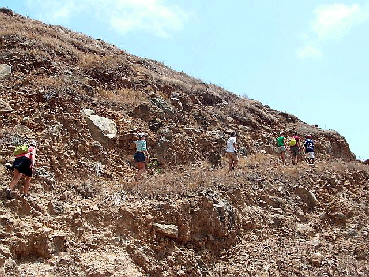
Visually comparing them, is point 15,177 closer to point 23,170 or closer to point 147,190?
point 23,170

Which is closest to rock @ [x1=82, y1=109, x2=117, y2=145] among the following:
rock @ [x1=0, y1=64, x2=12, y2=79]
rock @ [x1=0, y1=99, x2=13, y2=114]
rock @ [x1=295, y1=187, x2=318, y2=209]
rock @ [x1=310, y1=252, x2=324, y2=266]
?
rock @ [x1=0, y1=99, x2=13, y2=114]

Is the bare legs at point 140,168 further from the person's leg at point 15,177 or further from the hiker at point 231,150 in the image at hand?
the person's leg at point 15,177

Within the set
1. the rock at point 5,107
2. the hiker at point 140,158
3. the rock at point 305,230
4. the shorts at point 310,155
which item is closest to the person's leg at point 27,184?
the hiker at point 140,158

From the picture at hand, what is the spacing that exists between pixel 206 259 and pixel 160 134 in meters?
5.12

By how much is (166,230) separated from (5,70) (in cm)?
780

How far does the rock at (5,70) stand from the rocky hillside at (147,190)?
6 cm

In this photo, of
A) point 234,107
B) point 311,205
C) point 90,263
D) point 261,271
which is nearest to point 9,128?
point 90,263

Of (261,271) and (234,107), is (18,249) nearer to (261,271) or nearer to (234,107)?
(261,271)

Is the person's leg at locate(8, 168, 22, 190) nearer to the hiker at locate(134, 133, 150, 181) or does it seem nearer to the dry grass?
the hiker at locate(134, 133, 150, 181)

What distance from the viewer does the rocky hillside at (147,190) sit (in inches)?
287

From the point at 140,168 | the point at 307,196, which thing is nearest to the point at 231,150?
the point at 307,196

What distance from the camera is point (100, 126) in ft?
36.8

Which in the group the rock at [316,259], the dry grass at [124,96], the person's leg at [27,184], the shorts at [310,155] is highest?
the shorts at [310,155]

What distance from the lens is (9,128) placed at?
9.69 m
